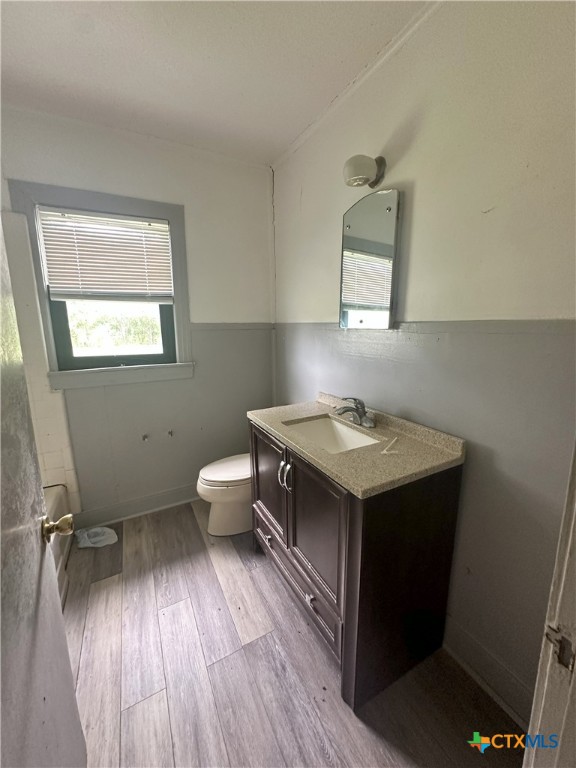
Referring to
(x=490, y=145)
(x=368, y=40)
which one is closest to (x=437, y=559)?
(x=490, y=145)

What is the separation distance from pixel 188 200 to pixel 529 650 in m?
2.80

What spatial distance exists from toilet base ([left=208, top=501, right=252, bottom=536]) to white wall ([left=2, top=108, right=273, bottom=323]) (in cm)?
131

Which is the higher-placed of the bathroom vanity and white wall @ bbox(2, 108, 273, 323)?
white wall @ bbox(2, 108, 273, 323)

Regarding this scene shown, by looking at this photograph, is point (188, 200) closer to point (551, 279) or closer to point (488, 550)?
point (551, 279)

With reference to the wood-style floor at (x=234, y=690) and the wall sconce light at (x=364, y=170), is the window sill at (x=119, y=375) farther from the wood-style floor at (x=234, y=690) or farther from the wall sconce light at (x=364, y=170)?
the wall sconce light at (x=364, y=170)

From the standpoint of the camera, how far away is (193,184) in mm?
2035

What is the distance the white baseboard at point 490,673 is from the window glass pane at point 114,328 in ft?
7.45

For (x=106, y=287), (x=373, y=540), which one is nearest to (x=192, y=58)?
(x=106, y=287)

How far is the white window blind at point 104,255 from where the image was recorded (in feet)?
5.83

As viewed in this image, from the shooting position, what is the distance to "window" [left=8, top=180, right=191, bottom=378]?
1754mm

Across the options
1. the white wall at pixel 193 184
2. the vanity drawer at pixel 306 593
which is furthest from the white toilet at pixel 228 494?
the white wall at pixel 193 184

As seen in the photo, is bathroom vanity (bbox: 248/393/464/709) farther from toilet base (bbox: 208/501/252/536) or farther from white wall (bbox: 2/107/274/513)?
white wall (bbox: 2/107/274/513)

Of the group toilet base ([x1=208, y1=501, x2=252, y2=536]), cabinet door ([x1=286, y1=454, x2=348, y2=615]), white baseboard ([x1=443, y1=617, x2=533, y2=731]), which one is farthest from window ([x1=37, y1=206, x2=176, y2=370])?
white baseboard ([x1=443, y1=617, x2=533, y2=731])

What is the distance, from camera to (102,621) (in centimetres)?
147
